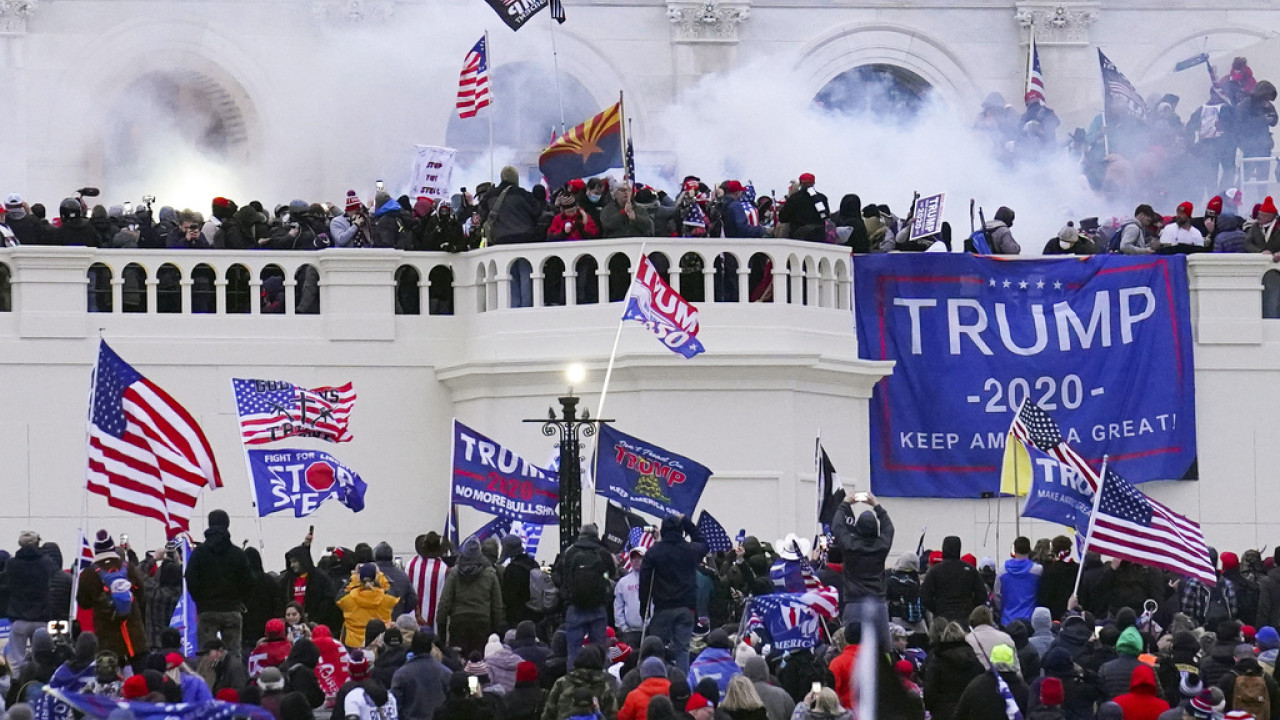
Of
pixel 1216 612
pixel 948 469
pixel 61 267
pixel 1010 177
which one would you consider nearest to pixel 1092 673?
pixel 1216 612

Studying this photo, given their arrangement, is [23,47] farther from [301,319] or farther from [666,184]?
[301,319]

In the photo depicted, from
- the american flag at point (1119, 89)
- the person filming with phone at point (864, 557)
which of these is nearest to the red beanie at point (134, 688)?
the person filming with phone at point (864, 557)

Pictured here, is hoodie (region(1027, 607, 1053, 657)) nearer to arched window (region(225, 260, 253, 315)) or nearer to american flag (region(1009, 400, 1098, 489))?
american flag (region(1009, 400, 1098, 489))

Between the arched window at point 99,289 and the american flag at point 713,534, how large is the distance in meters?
6.88

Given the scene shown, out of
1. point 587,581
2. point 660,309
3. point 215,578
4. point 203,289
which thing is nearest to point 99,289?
point 203,289

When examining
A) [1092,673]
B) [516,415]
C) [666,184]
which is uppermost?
[666,184]

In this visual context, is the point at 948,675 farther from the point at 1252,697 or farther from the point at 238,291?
the point at 238,291

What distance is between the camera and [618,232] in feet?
114

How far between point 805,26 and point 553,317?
592 inches

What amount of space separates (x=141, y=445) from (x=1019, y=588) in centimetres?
750

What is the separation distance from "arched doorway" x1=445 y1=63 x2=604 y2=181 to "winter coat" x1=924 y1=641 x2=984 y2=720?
2470 centimetres

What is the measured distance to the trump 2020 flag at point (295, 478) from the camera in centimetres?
2953

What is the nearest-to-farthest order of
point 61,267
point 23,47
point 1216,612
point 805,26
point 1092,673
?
point 1092,673 → point 1216,612 → point 61,267 → point 23,47 → point 805,26

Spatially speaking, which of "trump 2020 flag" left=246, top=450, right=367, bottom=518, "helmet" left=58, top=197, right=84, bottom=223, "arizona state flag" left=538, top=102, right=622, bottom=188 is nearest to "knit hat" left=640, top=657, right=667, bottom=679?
"trump 2020 flag" left=246, top=450, right=367, bottom=518
